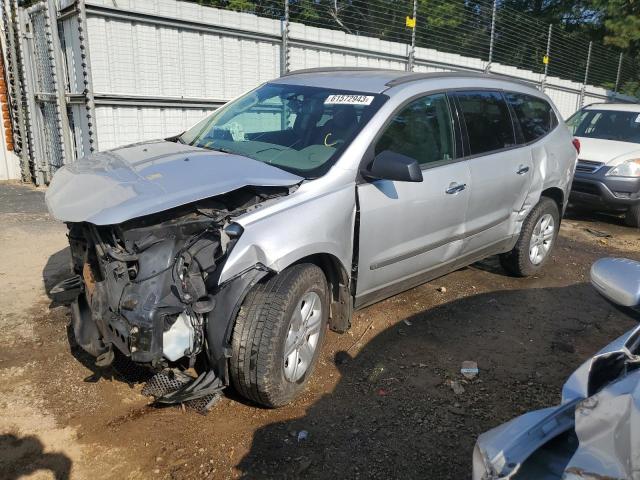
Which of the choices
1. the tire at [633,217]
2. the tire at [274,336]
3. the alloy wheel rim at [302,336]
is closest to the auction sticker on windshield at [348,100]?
the tire at [274,336]

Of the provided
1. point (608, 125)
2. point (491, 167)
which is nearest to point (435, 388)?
point (491, 167)

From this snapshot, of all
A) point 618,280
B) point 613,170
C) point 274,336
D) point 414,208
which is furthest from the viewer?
point 613,170

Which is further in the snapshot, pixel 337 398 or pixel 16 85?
pixel 16 85

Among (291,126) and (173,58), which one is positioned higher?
(173,58)

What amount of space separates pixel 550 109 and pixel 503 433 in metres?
4.55

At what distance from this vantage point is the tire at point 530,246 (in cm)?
518

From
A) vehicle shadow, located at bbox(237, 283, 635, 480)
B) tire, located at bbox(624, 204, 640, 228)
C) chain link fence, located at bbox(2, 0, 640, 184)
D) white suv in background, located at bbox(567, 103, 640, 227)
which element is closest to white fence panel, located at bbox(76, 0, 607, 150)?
chain link fence, located at bbox(2, 0, 640, 184)

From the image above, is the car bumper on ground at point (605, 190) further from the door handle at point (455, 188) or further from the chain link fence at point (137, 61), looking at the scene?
the door handle at point (455, 188)

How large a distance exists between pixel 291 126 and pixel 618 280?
2339 mm

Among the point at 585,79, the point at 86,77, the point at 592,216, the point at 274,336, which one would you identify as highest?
the point at 86,77

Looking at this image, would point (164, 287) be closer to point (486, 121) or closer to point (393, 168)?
point (393, 168)

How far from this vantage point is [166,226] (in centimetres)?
277

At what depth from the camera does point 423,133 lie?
392 cm

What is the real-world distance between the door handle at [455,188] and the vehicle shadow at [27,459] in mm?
2920
